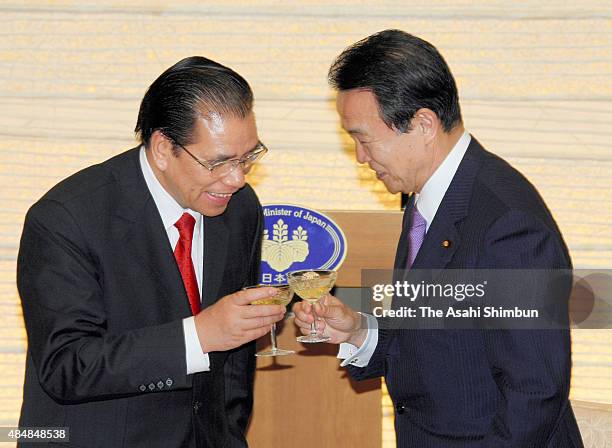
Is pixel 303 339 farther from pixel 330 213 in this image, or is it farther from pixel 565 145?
pixel 565 145

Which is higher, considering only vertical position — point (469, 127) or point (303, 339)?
point (469, 127)

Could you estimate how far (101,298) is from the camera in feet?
7.45

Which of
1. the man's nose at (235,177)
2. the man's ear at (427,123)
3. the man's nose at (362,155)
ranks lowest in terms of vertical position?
the man's nose at (235,177)

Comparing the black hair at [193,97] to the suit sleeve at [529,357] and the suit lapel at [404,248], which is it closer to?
the suit lapel at [404,248]

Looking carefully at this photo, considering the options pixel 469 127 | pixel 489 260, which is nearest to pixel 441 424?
pixel 489 260

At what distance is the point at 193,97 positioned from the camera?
236cm

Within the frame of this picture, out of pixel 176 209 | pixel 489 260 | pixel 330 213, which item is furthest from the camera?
pixel 330 213

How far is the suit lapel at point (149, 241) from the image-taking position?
2330 mm

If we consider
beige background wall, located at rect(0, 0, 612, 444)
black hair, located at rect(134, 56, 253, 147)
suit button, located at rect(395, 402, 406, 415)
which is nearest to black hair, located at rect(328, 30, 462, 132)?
black hair, located at rect(134, 56, 253, 147)

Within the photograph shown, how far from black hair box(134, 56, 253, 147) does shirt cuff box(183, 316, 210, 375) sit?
0.51 metres

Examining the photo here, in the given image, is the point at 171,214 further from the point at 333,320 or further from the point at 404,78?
the point at 404,78

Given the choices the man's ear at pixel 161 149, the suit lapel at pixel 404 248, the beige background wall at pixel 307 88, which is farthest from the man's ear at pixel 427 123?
the beige background wall at pixel 307 88

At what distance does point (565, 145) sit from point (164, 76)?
2.32 metres

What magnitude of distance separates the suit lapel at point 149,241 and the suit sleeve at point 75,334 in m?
0.13
